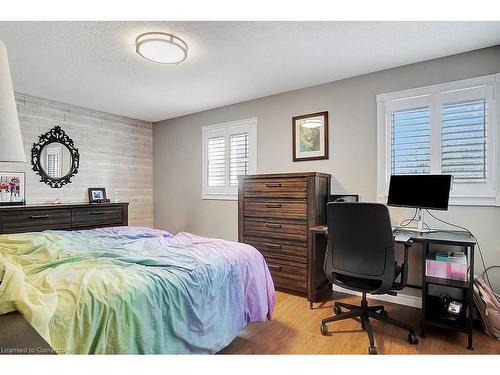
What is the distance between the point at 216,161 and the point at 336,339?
9.43 feet

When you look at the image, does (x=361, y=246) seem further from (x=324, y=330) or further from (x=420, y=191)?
(x=420, y=191)

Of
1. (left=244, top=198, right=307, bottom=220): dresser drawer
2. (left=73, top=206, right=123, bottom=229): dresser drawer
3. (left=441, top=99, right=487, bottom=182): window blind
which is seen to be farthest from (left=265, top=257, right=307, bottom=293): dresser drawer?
(left=73, top=206, right=123, bottom=229): dresser drawer

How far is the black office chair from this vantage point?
6.59 feet

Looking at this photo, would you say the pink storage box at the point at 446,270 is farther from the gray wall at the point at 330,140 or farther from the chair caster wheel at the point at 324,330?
the chair caster wheel at the point at 324,330

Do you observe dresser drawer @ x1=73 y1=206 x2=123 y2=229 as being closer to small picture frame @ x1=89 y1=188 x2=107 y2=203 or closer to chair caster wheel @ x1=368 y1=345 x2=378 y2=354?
small picture frame @ x1=89 y1=188 x2=107 y2=203

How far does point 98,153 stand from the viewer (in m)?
4.27

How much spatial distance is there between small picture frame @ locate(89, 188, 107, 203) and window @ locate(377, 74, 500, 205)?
12.3ft

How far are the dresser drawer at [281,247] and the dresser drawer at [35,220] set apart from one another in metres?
2.22

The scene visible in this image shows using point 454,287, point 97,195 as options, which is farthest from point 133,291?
point 97,195
